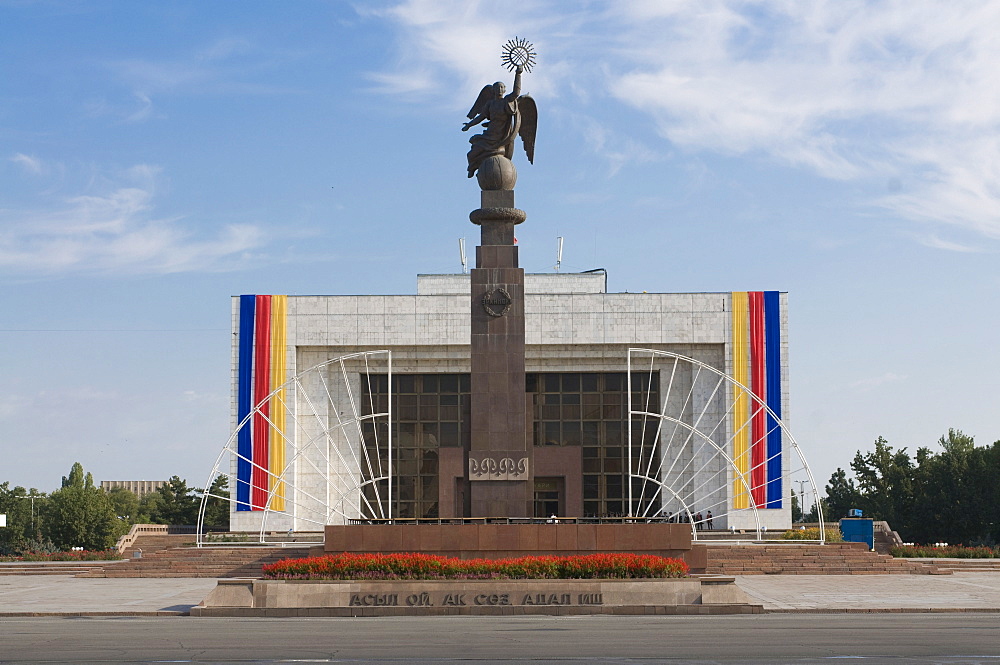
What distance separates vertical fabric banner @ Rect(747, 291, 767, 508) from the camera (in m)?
58.3

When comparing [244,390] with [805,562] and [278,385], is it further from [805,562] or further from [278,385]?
[805,562]

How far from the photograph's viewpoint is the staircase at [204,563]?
39.8 meters

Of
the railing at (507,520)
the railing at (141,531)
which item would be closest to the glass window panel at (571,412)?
the railing at (141,531)

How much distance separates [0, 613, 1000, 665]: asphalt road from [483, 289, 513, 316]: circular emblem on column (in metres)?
10.6

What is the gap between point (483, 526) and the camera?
97.5 ft

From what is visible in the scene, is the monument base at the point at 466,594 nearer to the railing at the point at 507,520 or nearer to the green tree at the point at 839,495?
the railing at the point at 507,520

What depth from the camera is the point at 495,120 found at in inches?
1262

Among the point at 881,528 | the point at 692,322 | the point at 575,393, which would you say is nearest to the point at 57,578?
the point at 575,393

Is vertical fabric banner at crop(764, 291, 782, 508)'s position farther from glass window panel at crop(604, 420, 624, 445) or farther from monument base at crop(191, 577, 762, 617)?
monument base at crop(191, 577, 762, 617)

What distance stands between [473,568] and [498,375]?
6.84 m

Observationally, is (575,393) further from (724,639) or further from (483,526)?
(724,639)

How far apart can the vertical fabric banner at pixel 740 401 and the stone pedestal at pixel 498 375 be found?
94.2 ft

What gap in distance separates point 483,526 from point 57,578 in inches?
742

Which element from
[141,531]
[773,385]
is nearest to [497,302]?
[773,385]
